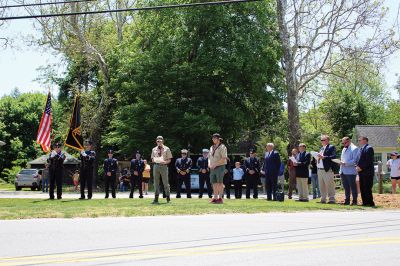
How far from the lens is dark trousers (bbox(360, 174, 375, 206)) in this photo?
16469mm

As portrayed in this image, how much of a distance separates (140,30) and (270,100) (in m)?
11.0

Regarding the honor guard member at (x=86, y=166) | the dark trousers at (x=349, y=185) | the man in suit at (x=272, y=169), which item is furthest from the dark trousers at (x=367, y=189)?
the honor guard member at (x=86, y=166)

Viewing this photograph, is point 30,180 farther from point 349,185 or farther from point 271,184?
point 349,185

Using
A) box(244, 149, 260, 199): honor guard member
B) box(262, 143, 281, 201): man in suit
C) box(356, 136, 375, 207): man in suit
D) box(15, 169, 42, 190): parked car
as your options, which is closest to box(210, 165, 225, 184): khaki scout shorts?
box(262, 143, 281, 201): man in suit

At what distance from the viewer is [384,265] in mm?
6973

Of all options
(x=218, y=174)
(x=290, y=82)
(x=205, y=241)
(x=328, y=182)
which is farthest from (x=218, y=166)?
(x=290, y=82)

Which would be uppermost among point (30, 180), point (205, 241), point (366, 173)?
point (30, 180)

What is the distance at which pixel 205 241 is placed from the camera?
8930 millimetres

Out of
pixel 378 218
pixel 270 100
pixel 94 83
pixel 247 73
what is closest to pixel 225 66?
pixel 247 73

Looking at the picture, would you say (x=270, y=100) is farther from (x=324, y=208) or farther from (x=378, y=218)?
(x=378, y=218)

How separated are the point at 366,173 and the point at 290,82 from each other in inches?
832

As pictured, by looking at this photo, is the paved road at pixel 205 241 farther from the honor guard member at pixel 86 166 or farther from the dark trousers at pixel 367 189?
the honor guard member at pixel 86 166

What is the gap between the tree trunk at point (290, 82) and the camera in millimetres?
36406

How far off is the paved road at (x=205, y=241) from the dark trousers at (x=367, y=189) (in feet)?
13.1
